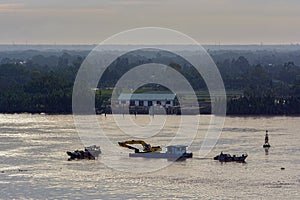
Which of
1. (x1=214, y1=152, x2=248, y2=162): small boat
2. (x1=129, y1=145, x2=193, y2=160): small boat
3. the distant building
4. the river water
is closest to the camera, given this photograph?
the river water

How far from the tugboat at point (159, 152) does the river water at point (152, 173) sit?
0.21 meters

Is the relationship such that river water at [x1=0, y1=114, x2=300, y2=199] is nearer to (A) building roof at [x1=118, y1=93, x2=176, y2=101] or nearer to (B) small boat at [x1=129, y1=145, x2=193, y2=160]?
(B) small boat at [x1=129, y1=145, x2=193, y2=160]

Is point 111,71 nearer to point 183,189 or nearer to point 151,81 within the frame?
point 151,81

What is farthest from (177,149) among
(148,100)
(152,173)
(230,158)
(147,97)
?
(147,97)

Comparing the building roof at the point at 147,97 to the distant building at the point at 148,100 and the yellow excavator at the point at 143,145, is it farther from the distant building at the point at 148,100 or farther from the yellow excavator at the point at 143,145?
the yellow excavator at the point at 143,145

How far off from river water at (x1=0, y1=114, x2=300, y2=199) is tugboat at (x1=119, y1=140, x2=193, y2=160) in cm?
21

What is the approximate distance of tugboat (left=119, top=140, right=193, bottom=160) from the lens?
1520 centimetres

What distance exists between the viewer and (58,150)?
629 inches

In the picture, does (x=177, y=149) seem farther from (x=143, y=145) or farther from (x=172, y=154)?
(x=143, y=145)

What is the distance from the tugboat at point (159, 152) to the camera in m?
15.2

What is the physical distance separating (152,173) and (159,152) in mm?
1982

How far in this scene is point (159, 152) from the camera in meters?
15.8

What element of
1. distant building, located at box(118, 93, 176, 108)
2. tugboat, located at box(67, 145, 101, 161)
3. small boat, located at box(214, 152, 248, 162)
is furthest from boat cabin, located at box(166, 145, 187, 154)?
distant building, located at box(118, 93, 176, 108)

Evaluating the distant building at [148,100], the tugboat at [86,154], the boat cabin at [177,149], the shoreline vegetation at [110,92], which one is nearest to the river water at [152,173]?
the tugboat at [86,154]
